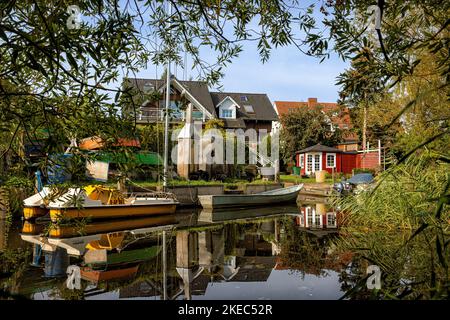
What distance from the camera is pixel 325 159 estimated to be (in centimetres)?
3519

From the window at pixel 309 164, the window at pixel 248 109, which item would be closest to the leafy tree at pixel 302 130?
the window at pixel 309 164

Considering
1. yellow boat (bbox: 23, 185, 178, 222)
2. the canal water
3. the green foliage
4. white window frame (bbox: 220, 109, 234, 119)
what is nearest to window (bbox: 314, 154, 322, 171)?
white window frame (bbox: 220, 109, 234, 119)

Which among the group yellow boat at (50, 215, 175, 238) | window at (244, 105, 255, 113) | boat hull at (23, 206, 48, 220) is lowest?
yellow boat at (50, 215, 175, 238)

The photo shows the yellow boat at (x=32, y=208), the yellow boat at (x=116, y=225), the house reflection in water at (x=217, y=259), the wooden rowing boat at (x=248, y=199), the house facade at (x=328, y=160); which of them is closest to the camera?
the house reflection in water at (x=217, y=259)

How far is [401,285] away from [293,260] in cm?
331

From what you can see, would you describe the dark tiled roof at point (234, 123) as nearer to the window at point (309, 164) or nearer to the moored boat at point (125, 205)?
the window at point (309, 164)

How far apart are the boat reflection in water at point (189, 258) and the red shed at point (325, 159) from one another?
2059 cm

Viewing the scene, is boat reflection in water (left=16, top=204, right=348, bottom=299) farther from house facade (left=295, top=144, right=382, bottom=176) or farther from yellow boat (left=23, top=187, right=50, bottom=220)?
house facade (left=295, top=144, right=382, bottom=176)

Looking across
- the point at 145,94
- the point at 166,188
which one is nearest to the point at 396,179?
the point at 145,94

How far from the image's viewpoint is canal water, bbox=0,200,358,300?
5.59m

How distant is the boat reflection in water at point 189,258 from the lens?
562cm

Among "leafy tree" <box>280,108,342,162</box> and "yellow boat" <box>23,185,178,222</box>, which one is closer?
"yellow boat" <box>23,185,178,222</box>

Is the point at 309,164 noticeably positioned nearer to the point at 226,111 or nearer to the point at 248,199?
the point at 226,111

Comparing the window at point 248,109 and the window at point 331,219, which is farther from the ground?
the window at point 248,109
